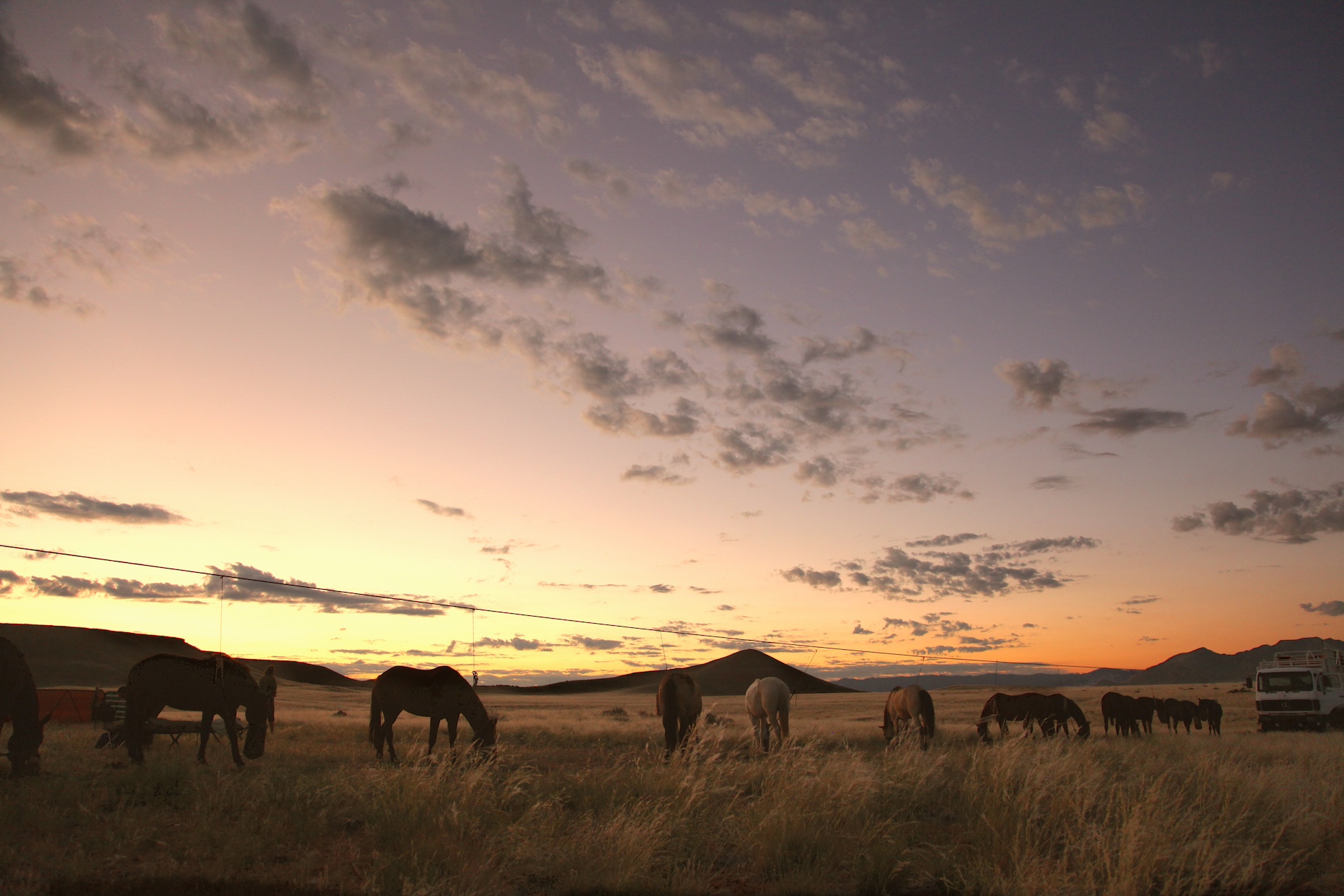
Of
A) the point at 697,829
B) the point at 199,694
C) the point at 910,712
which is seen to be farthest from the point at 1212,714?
the point at 199,694

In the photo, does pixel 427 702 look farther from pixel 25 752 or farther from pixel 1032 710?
pixel 1032 710

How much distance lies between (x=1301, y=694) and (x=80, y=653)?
14840 centimetres

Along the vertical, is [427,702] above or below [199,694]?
below

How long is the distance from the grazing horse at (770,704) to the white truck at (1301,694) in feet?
79.4

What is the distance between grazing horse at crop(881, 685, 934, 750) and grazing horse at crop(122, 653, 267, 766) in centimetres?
1670

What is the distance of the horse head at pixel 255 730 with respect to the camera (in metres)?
17.3

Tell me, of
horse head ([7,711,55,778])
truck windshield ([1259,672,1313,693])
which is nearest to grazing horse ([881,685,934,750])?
truck windshield ([1259,672,1313,693])

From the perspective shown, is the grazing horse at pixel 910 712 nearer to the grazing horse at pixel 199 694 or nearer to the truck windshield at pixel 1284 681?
the grazing horse at pixel 199 694

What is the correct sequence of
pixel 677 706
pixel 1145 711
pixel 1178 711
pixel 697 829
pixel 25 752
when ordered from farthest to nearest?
pixel 1178 711 < pixel 1145 711 < pixel 677 706 < pixel 25 752 < pixel 697 829

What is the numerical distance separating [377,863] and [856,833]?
5685 mm

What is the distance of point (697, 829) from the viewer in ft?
33.8

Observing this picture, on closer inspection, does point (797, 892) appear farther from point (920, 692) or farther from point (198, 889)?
point (920, 692)

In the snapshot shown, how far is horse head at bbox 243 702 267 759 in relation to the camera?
56.9 feet

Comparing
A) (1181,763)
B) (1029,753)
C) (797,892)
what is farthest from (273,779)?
(1181,763)
